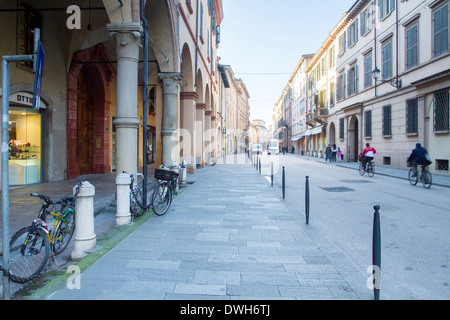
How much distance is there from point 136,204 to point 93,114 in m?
9.97

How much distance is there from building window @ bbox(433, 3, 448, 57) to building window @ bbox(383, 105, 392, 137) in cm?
587

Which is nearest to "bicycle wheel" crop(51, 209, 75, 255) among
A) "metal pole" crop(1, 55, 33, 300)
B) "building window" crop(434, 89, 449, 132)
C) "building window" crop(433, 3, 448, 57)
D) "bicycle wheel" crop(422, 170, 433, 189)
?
"metal pole" crop(1, 55, 33, 300)

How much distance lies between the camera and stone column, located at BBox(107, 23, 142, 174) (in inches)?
295

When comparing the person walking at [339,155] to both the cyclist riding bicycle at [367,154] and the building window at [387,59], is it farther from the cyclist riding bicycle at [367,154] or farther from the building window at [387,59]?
the cyclist riding bicycle at [367,154]

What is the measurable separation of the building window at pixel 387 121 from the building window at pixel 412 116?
7.55 feet

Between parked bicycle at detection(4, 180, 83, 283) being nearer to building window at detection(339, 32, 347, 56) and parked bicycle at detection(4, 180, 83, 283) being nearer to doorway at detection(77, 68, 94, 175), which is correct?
doorway at detection(77, 68, 94, 175)

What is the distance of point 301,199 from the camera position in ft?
31.7

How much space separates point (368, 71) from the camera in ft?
83.6

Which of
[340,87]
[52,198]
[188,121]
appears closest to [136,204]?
[52,198]

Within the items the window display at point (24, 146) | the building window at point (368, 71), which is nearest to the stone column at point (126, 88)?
the window display at point (24, 146)

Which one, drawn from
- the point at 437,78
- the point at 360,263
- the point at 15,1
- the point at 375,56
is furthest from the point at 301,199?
the point at 375,56

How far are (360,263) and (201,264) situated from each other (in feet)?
6.85

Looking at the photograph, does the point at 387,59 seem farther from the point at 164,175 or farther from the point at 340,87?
the point at 164,175
